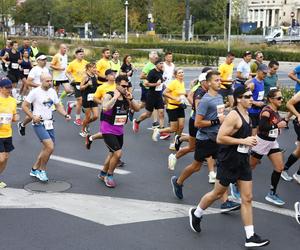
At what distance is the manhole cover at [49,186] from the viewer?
771cm

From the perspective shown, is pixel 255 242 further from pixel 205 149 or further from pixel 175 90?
pixel 175 90

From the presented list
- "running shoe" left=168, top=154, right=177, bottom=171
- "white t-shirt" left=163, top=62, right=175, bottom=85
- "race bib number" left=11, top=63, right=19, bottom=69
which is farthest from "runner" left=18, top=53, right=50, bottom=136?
"race bib number" left=11, top=63, right=19, bottom=69

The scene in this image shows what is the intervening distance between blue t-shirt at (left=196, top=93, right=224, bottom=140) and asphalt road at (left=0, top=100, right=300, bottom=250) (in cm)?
95

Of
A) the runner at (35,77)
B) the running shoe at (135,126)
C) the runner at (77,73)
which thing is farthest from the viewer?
the runner at (77,73)

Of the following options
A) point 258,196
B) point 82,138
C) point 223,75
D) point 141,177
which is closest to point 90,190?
point 141,177

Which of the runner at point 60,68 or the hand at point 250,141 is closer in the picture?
the hand at point 250,141

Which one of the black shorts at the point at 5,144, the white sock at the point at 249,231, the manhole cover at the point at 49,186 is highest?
the black shorts at the point at 5,144

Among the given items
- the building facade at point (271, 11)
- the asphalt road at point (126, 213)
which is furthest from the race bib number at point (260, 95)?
the building facade at point (271, 11)

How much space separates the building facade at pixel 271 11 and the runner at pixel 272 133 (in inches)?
4376

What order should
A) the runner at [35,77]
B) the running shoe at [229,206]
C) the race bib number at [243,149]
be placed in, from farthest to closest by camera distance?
1. the runner at [35,77]
2. the running shoe at [229,206]
3. the race bib number at [243,149]

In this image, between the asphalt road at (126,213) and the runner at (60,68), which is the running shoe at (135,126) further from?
the runner at (60,68)

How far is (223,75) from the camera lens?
13523mm

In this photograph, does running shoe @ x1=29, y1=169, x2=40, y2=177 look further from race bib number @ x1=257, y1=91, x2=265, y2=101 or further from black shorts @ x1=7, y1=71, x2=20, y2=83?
black shorts @ x1=7, y1=71, x2=20, y2=83

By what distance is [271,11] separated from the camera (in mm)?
121062
